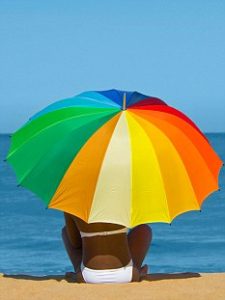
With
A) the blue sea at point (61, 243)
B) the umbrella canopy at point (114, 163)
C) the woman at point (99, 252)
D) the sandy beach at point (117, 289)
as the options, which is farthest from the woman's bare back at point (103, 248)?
the blue sea at point (61, 243)

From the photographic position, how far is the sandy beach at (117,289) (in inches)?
233

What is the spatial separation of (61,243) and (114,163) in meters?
16.0

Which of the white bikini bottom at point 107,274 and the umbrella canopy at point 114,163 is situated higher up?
the umbrella canopy at point 114,163

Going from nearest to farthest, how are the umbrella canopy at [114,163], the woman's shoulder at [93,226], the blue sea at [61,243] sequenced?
the umbrella canopy at [114,163], the woman's shoulder at [93,226], the blue sea at [61,243]

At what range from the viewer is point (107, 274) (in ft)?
20.2

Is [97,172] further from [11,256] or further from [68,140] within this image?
[11,256]

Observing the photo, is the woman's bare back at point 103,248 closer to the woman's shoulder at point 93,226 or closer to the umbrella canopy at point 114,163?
the woman's shoulder at point 93,226

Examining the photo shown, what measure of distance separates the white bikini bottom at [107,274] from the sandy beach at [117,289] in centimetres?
7

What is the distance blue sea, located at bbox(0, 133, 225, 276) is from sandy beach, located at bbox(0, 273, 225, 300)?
9672mm

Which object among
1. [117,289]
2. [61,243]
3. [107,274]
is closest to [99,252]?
[107,274]

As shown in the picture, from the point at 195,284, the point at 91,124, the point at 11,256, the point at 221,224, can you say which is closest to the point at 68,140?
the point at 91,124

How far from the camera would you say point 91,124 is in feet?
19.7

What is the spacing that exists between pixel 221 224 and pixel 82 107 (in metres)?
21.0

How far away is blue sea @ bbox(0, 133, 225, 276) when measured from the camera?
1747 cm
